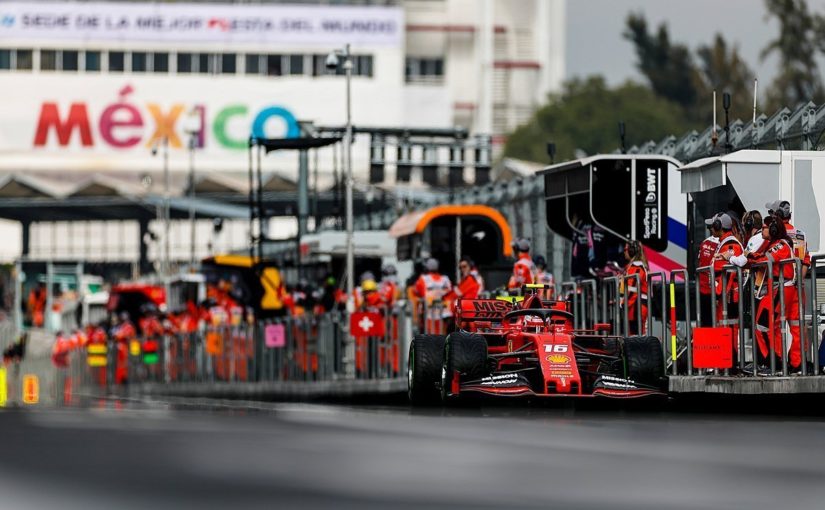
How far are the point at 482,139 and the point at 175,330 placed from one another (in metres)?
7.71

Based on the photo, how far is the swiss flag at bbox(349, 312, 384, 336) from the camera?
93.2 ft

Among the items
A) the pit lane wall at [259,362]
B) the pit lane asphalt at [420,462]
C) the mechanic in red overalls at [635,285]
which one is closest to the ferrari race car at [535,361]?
the pit lane asphalt at [420,462]

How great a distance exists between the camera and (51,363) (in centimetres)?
6675

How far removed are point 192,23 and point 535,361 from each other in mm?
100371

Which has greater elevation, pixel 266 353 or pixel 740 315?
pixel 740 315

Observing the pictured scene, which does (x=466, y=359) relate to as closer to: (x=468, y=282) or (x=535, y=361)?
(x=535, y=361)

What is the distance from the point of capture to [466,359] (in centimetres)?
1873

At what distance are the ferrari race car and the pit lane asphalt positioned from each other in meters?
0.29

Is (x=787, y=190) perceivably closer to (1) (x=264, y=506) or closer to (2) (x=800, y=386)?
(2) (x=800, y=386)

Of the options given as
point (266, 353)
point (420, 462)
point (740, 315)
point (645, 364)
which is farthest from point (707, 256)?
point (266, 353)

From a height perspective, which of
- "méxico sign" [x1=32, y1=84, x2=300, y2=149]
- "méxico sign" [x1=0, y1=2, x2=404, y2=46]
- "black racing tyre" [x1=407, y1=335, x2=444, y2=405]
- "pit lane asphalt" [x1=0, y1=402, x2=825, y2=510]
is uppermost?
"méxico sign" [x1=0, y1=2, x2=404, y2=46]

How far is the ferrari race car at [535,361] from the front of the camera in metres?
18.5

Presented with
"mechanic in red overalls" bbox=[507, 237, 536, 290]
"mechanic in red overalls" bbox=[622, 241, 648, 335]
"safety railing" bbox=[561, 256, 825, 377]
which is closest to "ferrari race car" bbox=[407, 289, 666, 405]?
"safety railing" bbox=[561, 256, 825, 377]

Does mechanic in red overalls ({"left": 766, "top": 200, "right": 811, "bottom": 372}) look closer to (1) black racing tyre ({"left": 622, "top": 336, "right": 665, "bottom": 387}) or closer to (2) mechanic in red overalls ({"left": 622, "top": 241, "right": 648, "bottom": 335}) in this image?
(1) black racing tyre ({"left": 622, "top": 336, "right": 665, "bottom": 387})
